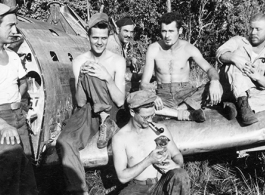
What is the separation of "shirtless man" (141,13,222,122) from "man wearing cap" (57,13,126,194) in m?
0.61

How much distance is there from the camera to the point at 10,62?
4.17m

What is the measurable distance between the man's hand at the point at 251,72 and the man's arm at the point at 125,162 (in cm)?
177

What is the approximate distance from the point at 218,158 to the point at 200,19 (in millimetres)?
7116

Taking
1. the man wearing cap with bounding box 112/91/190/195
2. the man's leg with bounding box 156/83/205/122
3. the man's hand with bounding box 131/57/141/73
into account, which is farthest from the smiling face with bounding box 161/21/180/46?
the man wearing cap with bounding box 112/91/190/195

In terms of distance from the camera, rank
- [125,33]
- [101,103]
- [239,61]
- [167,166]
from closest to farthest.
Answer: [167,166]
[101,103]
[239,61]
[125,33]

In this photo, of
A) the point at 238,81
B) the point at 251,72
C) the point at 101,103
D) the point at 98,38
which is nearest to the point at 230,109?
the point at 238,81

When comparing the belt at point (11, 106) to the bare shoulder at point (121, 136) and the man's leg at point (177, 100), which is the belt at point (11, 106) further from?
the man's leg at point (177, 100)

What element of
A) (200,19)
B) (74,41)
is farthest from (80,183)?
(200,19)

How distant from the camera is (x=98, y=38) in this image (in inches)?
194

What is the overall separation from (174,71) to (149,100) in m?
1.66

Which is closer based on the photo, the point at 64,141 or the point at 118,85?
the point at 64,141

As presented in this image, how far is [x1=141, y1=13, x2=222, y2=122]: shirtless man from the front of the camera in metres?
5.25

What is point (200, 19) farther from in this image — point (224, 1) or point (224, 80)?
point (224, 80)

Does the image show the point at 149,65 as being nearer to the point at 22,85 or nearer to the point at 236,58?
the point at 236,58
